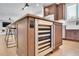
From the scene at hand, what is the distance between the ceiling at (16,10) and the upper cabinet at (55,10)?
0.27 feet

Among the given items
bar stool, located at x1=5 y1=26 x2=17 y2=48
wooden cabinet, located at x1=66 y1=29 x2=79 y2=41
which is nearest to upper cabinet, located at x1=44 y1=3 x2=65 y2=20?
wooden cabinet, located at x1=66 y1=29 x2=79 y2=41

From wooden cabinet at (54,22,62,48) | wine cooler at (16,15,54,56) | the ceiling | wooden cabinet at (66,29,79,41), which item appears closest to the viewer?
wine cooler at (16,15,54,56)

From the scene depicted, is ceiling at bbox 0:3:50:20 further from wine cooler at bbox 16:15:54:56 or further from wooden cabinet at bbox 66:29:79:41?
wooden cabinet at bbox 66:29:79:41

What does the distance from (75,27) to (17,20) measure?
86cm

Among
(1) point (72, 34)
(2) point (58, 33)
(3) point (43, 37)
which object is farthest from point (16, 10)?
(1) point (72, 34)

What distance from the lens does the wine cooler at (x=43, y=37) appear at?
4.51 feet

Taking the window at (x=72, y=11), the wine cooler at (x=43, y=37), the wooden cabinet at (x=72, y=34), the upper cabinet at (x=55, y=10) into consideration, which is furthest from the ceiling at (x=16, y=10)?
the wooden cabinet at (x=72, y=34)

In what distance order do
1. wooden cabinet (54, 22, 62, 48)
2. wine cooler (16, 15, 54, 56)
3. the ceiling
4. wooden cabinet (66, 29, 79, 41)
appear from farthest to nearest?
wooden cabinet (54, 22, 62, 48), wooden cabinet (66, 29, 79, 41), the ceiling, wine cooler (16, 15, 54, 56)

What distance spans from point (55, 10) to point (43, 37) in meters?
0.45

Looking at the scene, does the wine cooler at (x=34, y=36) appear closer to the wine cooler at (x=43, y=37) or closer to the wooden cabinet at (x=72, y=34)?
the wine cooler at (x=43, y=37)

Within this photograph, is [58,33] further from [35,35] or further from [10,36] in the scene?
[10,36]

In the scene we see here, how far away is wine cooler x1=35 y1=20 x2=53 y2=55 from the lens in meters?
1.38

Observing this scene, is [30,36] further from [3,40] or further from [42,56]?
[3,40]

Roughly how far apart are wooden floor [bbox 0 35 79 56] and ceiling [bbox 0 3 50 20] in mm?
374
